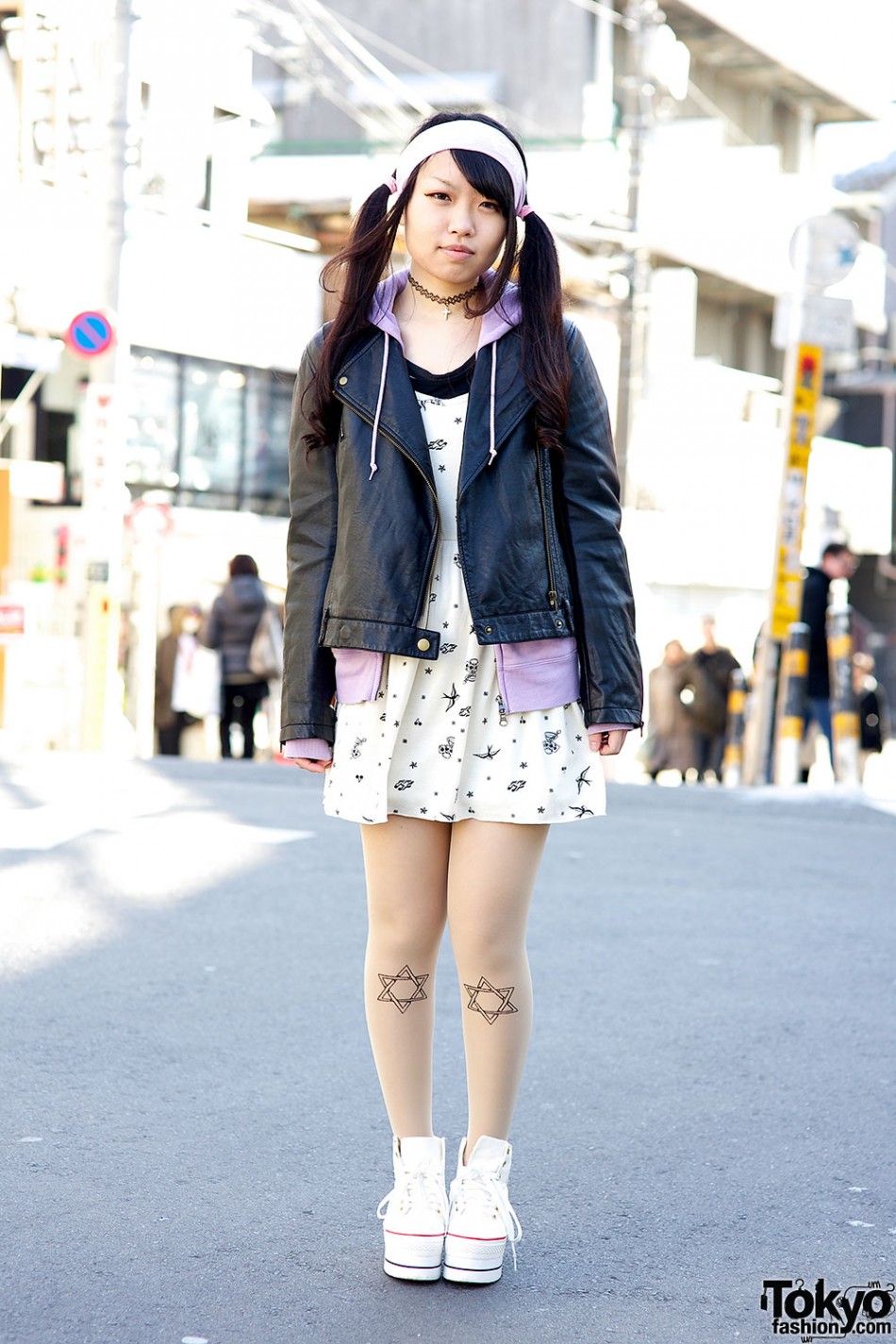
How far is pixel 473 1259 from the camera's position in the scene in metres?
3.14

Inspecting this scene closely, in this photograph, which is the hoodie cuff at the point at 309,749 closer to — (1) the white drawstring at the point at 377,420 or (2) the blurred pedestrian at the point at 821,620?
(1) the white drawstring at the point at 377,420

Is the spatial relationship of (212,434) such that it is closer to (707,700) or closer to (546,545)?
(707,700)

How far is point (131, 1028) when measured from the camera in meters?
4.99

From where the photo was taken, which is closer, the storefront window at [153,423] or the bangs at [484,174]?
the bangs at [484,174]

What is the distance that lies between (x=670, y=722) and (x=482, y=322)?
13.0 m

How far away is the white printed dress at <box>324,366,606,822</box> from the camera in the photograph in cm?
313

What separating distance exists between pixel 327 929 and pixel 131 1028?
158 cm

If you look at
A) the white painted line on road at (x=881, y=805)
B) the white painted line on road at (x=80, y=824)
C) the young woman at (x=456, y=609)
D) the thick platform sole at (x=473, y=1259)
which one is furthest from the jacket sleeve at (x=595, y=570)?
the white painted line on road at (x=881, y=805)

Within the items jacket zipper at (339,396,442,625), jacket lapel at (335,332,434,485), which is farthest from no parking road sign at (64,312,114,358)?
jacket zipper at (339,396,442,625)

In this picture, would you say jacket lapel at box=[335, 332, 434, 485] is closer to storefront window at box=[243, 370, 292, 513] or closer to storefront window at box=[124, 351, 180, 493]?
storefront window at box=[124, 351, 180, 493]

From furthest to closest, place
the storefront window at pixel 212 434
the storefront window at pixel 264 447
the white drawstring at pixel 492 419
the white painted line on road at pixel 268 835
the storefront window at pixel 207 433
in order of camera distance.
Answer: the storefront window at pixel 264 447 → the storefront window at pixel 212 434 → the storefront window at pixel 207 433 → the white painted line on road at pixel 268 835 → the white drawstring at pixel 492 419

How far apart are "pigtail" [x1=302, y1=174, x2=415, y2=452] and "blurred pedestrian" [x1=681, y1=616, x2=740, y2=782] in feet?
40.5

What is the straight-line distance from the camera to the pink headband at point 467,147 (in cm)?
316

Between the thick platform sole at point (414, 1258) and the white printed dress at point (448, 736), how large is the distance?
718 mm
